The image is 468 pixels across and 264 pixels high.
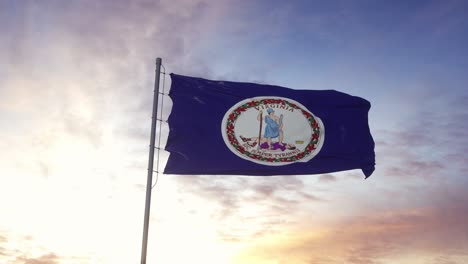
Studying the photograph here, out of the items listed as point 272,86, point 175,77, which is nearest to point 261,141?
point 272,86

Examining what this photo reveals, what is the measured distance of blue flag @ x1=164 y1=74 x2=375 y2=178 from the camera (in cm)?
1950

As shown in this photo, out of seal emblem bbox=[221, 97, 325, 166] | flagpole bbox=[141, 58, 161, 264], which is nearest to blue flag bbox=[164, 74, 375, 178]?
seal emblem bbox=[221, 97, 325, 166]

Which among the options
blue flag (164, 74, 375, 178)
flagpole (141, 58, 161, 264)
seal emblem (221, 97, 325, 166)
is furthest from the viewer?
seal emblem (221, 97, 325, 166)

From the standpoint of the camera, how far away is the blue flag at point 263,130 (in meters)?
19.5

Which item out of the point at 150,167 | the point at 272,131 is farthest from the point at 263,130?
the point at 150,167

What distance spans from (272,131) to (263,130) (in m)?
0.37

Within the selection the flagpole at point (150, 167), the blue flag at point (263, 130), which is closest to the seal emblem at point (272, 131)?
the blue flag at point (263, 130)

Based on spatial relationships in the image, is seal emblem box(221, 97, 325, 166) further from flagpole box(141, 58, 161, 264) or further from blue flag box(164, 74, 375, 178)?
flagpole box(141, 58, 161, 264)

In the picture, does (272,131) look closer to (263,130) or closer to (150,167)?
(263,130)

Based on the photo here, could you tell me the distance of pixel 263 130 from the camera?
20797 millimetres

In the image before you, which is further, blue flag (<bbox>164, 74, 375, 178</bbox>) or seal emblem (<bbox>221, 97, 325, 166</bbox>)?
seal emblem (<bbox>221, 97, 325, 166</bbox>)

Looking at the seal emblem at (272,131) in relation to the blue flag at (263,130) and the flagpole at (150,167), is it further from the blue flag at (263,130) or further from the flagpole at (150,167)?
the flagpole at (150,167)

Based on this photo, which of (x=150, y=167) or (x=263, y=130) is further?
(x=263, y=130)

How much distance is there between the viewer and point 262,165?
64.8ft
